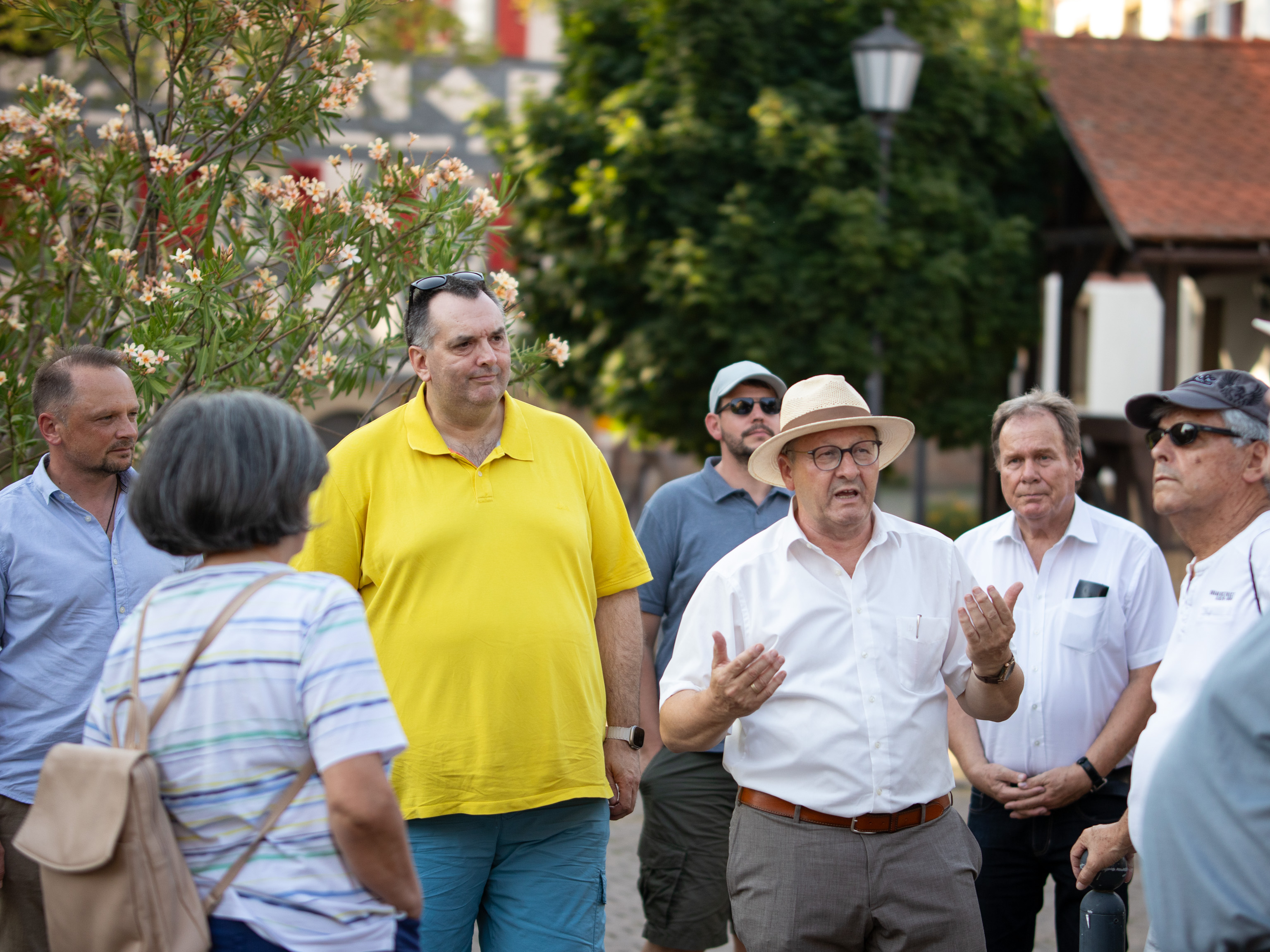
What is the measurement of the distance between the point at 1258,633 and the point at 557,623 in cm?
Answer: 178

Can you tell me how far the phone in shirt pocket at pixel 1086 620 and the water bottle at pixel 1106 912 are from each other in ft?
2.00

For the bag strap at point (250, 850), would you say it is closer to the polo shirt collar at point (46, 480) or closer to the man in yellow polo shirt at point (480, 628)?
the man in yellow polo shirt at point (480, 628)

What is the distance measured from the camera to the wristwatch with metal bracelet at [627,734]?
11.9 feet

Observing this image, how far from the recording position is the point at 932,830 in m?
3.29

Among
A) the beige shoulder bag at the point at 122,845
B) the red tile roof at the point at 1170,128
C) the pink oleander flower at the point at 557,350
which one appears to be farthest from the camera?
the red tile roof at the point at 1170,128

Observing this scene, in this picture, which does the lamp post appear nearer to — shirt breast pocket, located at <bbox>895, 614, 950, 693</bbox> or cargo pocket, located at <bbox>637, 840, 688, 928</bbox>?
cargo pocket, located at <bbox>637, 840, 688, 928</bbox>

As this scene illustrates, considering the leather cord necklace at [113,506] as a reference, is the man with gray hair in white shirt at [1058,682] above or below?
below

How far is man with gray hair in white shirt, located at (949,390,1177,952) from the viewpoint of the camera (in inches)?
150

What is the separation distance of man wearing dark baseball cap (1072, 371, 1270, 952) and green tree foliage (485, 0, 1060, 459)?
842 cm

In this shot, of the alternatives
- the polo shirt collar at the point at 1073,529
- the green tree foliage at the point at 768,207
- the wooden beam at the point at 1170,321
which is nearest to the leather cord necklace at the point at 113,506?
the polo shirt collar at the point at 1073,529

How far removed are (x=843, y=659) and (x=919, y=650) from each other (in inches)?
7.7

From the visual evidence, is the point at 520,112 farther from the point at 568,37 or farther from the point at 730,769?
the point at 730,769

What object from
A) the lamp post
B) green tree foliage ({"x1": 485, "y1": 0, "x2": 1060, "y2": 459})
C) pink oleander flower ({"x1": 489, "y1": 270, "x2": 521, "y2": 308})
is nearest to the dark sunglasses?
pink oleander flower ({"x1": 489, "y1": 270, "x2": 521, "y2": 308})

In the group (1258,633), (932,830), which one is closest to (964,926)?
(932,830)
